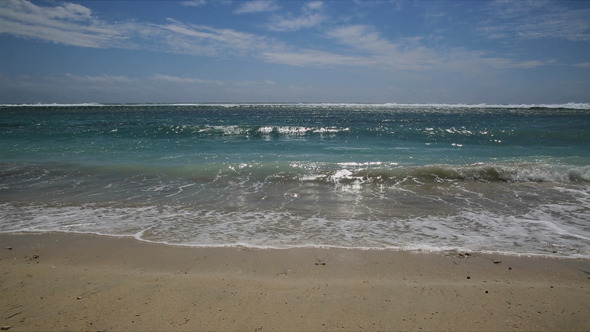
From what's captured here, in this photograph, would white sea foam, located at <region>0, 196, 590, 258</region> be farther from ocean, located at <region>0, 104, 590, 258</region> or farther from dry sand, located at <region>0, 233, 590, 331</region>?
dry sand, located at <region>0, 233, 590, 331</region>

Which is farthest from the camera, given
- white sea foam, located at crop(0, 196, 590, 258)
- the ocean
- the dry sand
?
the ocean

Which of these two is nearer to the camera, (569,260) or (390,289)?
(390,289)

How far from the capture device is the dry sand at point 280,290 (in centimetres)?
272

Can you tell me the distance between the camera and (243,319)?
2748mm

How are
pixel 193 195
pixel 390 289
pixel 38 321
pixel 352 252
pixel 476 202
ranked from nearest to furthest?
pixel 38 321 → pixel 390 289 → pixel 352 252 → pixel 476 202 → pixel 193 195

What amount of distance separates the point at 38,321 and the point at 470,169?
1031 centimetres

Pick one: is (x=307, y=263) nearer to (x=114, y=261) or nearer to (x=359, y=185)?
(x=114, y=261)

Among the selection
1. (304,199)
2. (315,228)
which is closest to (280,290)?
(315,228)

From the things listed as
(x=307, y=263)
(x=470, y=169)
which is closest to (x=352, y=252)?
(x=307, y=263)

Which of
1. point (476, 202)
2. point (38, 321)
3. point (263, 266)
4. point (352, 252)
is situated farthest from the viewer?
point (476, 202)

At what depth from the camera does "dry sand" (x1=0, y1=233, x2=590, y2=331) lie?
2.72 m

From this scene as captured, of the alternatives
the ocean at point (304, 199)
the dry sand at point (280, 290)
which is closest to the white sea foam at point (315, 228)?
the ocean at point (304, 199)

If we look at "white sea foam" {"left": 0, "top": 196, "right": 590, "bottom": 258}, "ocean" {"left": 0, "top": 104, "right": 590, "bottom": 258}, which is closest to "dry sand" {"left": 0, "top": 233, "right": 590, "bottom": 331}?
"white sea foam" {"left": 0, "top": 196, "right": 590, "bottom": 258}

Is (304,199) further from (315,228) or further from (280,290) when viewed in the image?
(280,290)
